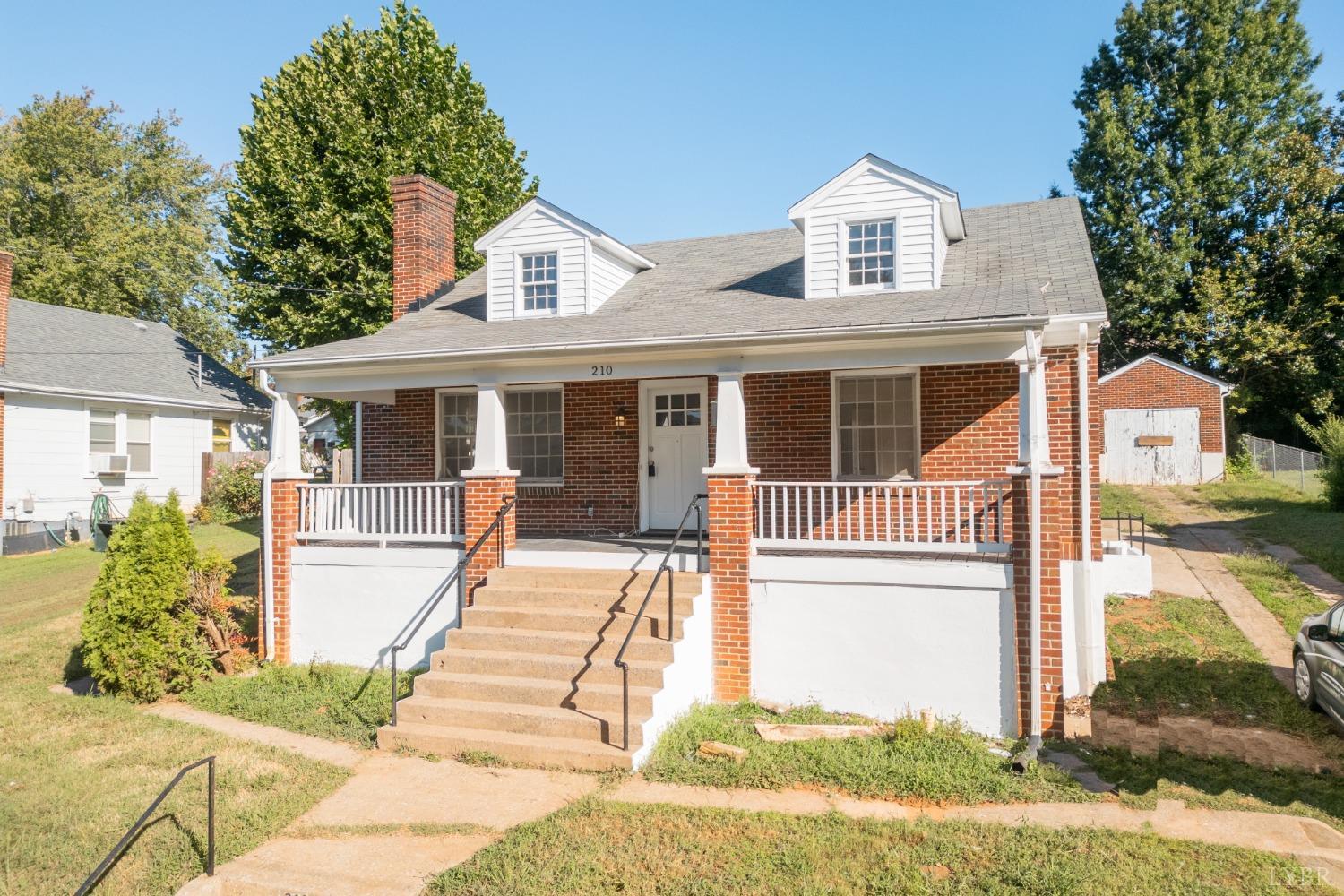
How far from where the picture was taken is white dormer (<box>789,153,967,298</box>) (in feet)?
35.7

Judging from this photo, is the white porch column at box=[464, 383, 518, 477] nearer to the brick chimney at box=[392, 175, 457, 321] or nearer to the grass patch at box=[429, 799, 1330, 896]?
the grass patch at box=[429, 799, 1330, 896]

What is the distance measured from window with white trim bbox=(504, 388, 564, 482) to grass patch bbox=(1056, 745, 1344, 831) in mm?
8034

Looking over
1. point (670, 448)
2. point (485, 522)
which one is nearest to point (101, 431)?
point (485, 522)

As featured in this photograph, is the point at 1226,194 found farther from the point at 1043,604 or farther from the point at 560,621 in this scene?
the point at 560,621

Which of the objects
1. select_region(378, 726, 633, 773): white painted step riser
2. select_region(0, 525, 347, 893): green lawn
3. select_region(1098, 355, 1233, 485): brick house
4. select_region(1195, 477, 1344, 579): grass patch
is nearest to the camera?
select_region(0, 525, 347, 893): green lawn

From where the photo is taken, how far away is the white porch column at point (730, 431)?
30.5 feet

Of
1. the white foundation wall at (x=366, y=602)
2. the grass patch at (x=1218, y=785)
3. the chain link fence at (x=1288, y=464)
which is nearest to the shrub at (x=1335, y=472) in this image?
the chain link fence at (x=1288, y=464)

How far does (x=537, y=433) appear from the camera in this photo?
43.3 ft

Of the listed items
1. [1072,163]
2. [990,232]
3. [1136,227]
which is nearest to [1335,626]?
[990,232]

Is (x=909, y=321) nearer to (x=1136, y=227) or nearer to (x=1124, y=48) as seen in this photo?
(x=1136, y=227)

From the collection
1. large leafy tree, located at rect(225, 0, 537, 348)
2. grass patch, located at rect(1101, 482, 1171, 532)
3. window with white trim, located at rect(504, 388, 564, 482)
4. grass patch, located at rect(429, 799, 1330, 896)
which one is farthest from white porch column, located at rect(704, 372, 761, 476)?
grass patch, located at rect(1101, 482, 1171, 532)

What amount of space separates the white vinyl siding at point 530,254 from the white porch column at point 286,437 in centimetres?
322

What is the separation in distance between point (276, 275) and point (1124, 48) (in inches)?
1206

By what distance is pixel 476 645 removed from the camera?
29.6ft
